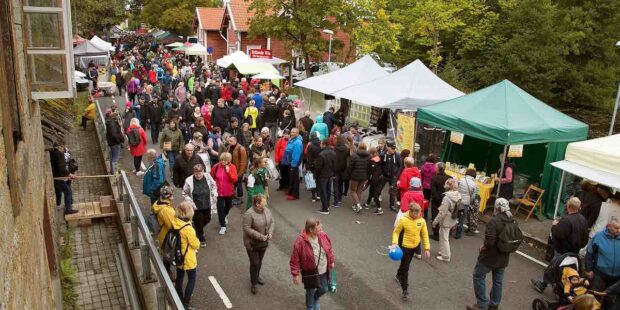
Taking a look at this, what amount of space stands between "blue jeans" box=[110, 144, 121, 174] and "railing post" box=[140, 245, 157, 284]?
241 inches

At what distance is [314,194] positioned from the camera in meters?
11.8

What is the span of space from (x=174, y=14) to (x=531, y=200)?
166ft

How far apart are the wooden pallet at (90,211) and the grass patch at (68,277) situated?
2.31ft

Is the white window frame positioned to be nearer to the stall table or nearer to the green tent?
the green tent

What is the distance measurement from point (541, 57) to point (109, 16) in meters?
43.4

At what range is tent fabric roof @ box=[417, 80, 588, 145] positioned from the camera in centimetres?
1077

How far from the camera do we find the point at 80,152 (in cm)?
1622

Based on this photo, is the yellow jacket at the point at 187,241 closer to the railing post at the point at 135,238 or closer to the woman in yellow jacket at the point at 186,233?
the woman in yellow jacket at the point at 186,233

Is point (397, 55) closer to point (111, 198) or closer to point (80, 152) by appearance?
point (80, 152)

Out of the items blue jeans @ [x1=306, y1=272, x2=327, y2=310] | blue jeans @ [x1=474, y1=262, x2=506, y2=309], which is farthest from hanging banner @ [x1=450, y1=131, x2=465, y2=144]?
blue jeans @ [x1=306, y1=272, x2=327, y2=310]

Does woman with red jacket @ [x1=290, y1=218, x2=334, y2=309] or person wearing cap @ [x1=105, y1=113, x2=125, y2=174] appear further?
person wearing cap @ [x1=105, y1=113, x2=125, y2=174]

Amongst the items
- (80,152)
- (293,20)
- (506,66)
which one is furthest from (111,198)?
(506,66)

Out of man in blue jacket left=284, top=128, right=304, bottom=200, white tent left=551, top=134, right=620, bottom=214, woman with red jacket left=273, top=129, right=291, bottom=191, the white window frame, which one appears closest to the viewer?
the white window frame

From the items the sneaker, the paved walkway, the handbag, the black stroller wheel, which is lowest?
the paved walkway
